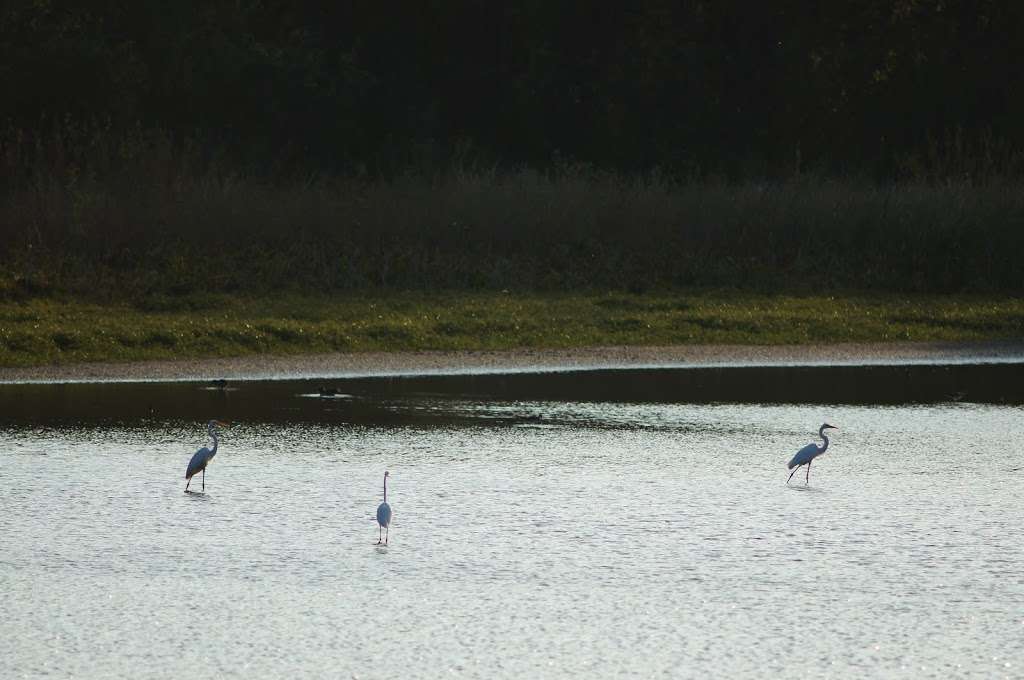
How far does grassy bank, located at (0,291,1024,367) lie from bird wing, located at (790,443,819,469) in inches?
396

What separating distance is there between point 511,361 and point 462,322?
2.34 metres

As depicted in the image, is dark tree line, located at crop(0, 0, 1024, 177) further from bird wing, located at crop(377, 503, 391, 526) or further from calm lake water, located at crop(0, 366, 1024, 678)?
bird wing, located at crop(377, 503, 391, 526)

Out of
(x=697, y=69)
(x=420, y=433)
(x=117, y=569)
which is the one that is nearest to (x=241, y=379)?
(x=420, y=433)

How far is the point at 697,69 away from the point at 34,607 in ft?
126

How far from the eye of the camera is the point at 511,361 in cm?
2022

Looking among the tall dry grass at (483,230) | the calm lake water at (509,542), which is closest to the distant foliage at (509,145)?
the tall dry grass at (483,230)

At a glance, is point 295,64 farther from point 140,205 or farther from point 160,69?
point 140,205

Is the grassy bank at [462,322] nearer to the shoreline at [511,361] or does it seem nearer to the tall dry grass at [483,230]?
the shoreline at [511,361]

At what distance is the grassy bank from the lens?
20.3m

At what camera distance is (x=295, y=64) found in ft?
139

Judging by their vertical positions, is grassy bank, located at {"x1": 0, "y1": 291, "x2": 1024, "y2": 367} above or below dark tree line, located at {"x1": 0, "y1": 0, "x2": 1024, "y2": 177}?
below

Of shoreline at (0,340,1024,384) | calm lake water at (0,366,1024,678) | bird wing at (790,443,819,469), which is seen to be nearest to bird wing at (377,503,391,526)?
calm lake water at (0,366,1024,678)

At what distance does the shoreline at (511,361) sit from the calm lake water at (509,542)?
2.65 m

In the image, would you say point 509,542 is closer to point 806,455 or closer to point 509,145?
point 806,455
